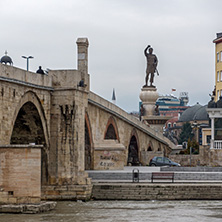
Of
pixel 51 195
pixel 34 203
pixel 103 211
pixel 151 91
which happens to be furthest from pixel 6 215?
pixel 151 91

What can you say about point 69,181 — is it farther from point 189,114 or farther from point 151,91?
point 189,114

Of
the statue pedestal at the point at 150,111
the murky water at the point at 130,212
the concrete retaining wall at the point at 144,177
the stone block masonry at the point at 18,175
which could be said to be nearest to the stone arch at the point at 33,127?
the murky water at the point at 130,212

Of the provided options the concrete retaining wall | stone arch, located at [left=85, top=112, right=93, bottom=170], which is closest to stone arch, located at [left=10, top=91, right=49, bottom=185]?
the concrete retaining wall

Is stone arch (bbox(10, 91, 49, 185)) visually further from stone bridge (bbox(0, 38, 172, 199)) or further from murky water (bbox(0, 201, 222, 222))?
murky water (bbox(0, 201, 222, 222))

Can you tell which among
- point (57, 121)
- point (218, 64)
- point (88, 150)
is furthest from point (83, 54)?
point (218, 64)

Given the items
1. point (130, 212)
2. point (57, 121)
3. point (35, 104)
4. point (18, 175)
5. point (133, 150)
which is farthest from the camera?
point (133, 150)

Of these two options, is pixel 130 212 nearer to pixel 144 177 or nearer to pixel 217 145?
pixel 144 177

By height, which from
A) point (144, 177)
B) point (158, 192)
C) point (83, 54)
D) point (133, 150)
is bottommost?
point (158, 192)

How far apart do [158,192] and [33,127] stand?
6.15m

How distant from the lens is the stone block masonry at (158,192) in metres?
30.9

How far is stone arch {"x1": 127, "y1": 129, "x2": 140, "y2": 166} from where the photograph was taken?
51438 mm

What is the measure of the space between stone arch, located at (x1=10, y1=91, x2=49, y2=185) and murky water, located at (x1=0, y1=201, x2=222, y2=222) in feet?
8.13

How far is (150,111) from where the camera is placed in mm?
59375

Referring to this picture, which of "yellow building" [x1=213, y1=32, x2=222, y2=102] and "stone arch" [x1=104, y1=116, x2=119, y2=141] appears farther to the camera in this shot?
"yellow building" [x1=213, y1=32, x2=222, y2=102]
